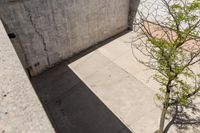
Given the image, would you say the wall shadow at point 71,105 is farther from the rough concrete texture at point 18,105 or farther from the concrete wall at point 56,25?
the rough concrete texture at point 18,105

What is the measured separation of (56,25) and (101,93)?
335cm

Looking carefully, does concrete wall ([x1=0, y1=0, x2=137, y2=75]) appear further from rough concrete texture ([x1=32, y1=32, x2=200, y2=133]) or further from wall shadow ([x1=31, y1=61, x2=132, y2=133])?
wall shadow ([x1=31, y1=61, x2=132, y2=133])

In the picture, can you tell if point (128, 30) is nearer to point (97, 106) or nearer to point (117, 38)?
point (117, 38)

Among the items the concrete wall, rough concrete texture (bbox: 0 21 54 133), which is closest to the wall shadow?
the concrete wall

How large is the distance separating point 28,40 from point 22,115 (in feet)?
19.1

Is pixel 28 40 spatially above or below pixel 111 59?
above

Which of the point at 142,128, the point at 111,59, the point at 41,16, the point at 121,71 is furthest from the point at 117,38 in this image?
the point at 142,128

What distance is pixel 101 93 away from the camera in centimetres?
720

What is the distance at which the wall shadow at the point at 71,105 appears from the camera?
20.0ft

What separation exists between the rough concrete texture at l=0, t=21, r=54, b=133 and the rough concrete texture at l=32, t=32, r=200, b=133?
4169 millimetres

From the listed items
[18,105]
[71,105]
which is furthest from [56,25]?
[18,105]

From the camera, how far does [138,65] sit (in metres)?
8.30

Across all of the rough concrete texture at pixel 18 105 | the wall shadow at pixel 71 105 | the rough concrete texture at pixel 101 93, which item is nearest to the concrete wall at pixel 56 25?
the rough concrete texture at pixel 101 93

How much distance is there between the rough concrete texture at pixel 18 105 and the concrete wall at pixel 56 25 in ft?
15.7
